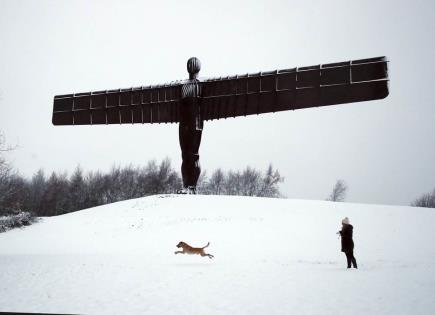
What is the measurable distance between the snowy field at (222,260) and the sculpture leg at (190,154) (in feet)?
6.06

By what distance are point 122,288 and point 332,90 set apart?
A: 407 inches

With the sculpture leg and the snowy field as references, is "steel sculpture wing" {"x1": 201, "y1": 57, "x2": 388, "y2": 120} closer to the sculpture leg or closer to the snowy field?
the sculpture leg

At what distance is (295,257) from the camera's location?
39.3 ft

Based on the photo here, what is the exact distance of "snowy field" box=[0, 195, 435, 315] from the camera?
7168 mm

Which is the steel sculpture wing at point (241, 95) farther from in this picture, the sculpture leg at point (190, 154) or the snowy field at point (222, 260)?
the snowy field at point (222, 260)

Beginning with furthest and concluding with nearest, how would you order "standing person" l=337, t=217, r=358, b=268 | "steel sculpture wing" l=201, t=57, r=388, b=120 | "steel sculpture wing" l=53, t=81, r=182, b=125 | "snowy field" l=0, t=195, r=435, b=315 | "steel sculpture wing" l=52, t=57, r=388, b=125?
"steel sculpture wing" l=53, t=81, r=182, b=125, "steel sculpture wing" l=52, t=57, r=388, b=125, "steel sculpture wing" l=201, t=57, r=388, b=120, "standing person" l=337, t=217, r=358, b=268, "snowy field" l=0, t=195, r=435, b=315

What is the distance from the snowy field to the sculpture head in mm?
6128

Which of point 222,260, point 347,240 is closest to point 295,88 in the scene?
point 347,240

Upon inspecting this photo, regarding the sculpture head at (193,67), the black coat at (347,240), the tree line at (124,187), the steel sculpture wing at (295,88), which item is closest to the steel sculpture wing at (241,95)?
the steel sculpture wing at (295,88)

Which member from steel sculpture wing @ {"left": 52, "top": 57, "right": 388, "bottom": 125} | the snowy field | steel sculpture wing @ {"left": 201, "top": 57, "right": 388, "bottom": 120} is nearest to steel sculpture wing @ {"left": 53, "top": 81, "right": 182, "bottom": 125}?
steel sculpture wing @ {"left": 52, "top": 57, "right": 388, "bottom": 125}

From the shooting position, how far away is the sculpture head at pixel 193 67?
691 inches

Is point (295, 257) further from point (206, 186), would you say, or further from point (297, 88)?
point (206, 186)

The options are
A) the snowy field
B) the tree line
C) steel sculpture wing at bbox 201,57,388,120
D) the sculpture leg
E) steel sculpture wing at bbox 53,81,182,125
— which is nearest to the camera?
the snowy field

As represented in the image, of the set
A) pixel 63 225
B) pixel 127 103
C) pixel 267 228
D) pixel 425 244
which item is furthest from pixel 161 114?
pixel 425 244
